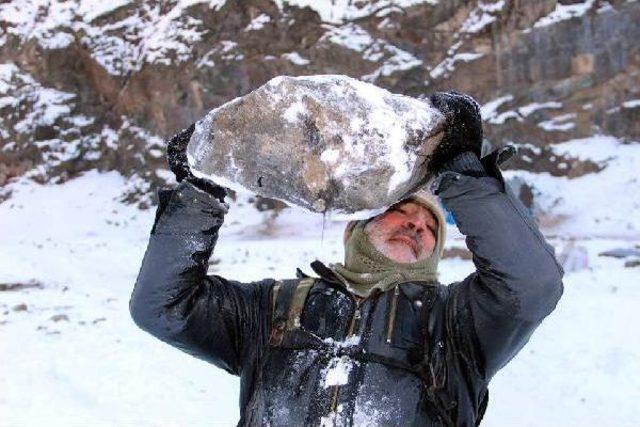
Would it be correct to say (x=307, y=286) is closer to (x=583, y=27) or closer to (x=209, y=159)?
(x=209, y=159)

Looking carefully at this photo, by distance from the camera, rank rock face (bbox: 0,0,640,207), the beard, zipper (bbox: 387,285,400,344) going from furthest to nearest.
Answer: rock face (bbox: 0,0,640,207), the beard, zipper (bbox: 387,285,400,344)

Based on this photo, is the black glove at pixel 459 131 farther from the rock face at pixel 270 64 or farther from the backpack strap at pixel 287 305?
the rock face at pixel 270 64

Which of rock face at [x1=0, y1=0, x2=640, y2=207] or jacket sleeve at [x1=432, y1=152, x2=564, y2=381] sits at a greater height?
jacket sleeve at [x1=432, y1=152, x2=564, y2=381]

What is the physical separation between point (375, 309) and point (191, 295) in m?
0.57

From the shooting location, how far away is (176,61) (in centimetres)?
2188

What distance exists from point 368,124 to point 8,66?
77.2ft

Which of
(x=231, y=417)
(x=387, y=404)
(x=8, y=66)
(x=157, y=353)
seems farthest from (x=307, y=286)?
(x=8, y=66)

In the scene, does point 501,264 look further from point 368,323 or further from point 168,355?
point 168,355

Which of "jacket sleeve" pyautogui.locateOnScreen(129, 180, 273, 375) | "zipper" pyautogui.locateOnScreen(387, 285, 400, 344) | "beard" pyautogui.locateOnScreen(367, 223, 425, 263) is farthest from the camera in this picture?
"beard" pyautogui.locateOnScreen(367, 223, 425, 263)

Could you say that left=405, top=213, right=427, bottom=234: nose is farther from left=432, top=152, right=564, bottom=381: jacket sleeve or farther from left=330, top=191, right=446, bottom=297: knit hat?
left=432, top=152, right=564, bottom=381: jacket sleeve

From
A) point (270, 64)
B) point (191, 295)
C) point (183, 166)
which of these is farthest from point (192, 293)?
point (270, 64)

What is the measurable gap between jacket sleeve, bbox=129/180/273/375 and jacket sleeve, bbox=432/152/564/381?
2.21ft

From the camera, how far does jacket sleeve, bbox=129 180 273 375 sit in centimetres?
199

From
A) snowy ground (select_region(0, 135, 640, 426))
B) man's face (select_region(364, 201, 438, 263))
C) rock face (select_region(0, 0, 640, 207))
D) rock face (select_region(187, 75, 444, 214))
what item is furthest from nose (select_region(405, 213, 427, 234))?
rock face (select_region(0, 0, 640, 207))
